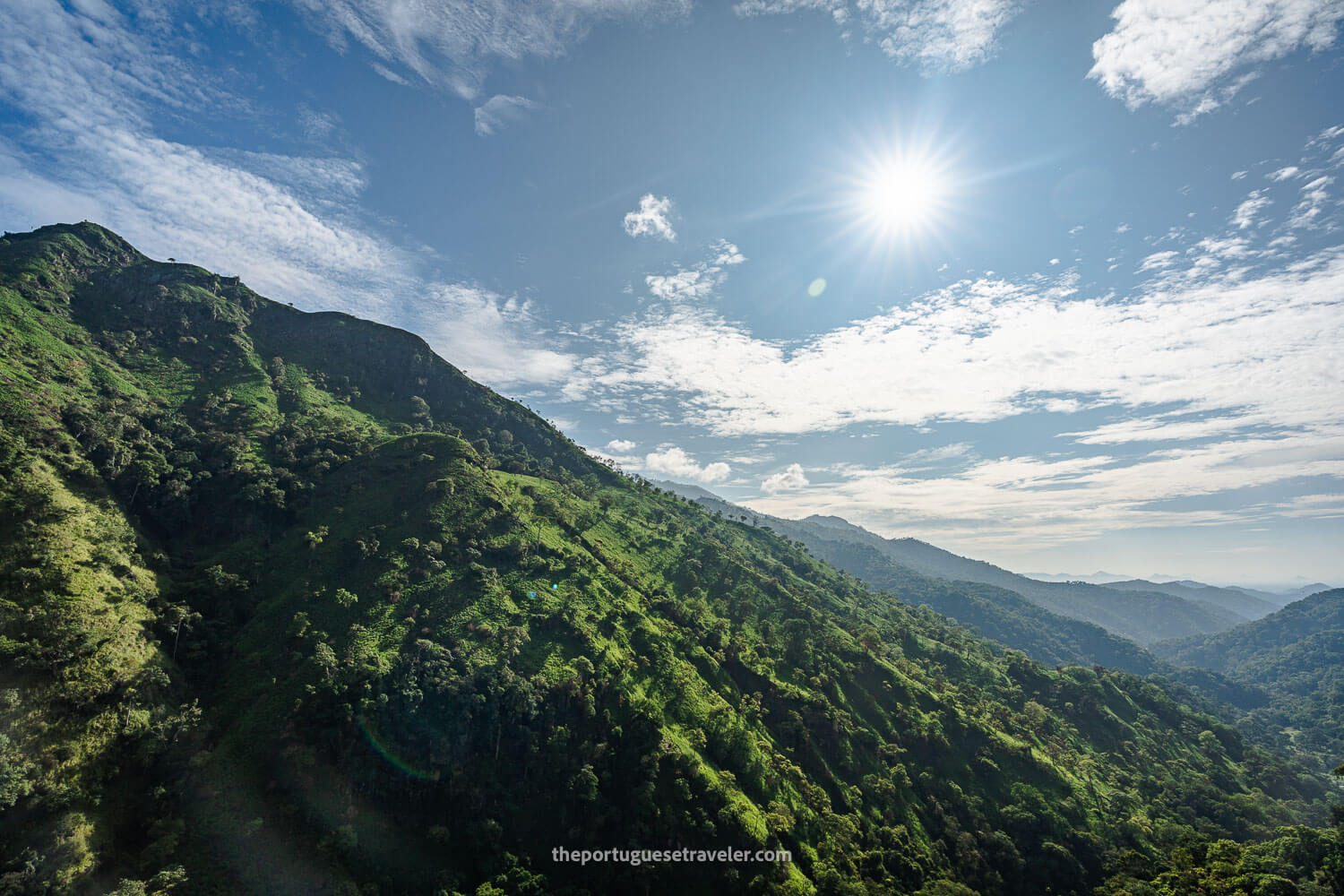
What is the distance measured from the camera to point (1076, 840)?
99312 mm

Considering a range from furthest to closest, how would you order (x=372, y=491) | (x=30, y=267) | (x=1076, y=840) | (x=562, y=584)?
(x=30, y=267) → (x=372, y=491) → (x=562, y=584) → (x=1076, y=840)

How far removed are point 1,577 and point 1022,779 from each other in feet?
617

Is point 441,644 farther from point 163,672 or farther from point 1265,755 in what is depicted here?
point 1265,755

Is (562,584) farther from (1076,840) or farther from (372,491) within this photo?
(1076,840)

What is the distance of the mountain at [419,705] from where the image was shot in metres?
64.9

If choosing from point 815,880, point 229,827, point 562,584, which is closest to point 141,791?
point 229,827

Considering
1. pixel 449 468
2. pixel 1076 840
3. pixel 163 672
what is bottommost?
pixel 1076 840

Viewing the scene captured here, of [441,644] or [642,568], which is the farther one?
[642,568]

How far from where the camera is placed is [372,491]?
12812 cm

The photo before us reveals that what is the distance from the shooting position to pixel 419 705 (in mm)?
80312

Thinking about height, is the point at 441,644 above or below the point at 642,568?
below

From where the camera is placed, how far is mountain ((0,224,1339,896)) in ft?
213

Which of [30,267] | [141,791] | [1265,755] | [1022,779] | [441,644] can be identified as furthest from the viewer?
[1265,755]

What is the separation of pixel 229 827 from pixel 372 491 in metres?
77.2
